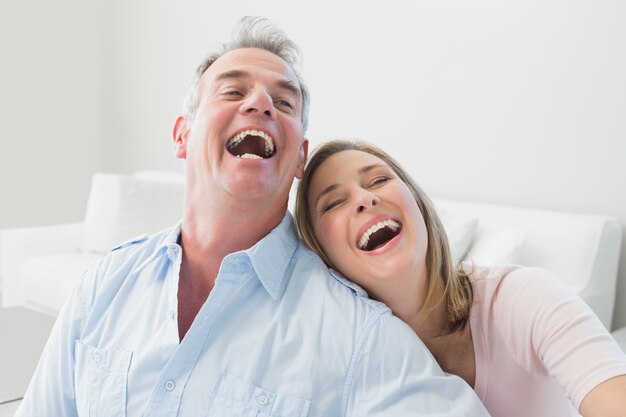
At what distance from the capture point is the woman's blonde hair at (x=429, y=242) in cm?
122

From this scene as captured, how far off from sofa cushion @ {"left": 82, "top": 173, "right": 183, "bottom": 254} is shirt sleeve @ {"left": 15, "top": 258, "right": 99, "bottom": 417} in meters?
2.00

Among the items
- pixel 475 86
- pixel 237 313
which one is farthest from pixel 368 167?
pixel 475 86

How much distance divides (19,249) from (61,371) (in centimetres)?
247

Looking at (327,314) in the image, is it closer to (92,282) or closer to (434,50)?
(92,282)

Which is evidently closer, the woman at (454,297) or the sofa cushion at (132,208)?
the woman at (454,297)

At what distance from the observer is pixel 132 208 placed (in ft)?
10.8

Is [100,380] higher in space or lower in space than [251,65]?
lower

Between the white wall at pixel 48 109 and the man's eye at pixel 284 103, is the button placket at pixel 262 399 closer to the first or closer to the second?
the man's eye at pixel 284 103

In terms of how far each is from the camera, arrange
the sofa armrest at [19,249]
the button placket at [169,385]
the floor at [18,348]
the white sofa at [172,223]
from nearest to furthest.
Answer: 1. the button placket at [169,385]
2. the floor at [18,348]
3. the white sofa at [172,223]
4. the sofa armrest at [19,249]

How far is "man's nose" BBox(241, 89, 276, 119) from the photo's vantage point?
1.20m

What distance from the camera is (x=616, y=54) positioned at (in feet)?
8.14

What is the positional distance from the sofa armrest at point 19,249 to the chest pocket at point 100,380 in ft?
8.04

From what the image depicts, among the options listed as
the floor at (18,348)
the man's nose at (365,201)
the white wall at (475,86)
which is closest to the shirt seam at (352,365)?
the man's nose at (365,201)

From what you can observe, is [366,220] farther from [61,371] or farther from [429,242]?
[61,371]
